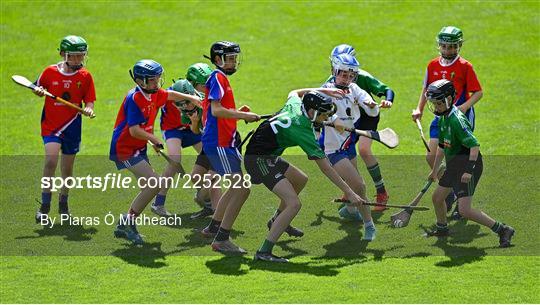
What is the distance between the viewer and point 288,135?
11242mm

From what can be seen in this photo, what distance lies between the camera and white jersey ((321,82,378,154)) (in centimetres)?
1259

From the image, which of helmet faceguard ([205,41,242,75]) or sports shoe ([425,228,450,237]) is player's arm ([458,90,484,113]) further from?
helmet faceguard ([205,41,242,75])

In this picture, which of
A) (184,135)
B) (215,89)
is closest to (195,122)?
(184,135)

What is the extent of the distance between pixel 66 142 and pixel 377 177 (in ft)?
12.5

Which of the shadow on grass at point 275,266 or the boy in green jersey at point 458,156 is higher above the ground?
the boy in green jersey at point 458,156

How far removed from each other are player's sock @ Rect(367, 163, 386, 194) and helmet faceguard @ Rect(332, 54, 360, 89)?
144 cm

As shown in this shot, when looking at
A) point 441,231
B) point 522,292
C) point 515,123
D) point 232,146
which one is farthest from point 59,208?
point 515,123

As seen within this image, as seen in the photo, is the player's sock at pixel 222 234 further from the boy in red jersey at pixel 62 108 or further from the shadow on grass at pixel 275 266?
the boy in red jersey at pixel 62 108

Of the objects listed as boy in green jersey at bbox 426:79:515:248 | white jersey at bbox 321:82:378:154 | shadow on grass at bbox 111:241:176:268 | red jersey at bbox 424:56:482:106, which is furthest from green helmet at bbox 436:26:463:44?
shadow on grass at bbox 111:241:176:268

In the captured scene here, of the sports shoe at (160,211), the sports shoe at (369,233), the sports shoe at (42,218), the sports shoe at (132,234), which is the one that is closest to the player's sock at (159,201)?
the sports shoe at (160,211)

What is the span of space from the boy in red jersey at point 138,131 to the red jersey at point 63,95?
1229 mm

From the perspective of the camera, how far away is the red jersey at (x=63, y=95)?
1301 cm

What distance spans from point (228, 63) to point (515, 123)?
23.4 ft

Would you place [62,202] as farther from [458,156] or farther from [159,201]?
[458,156]
